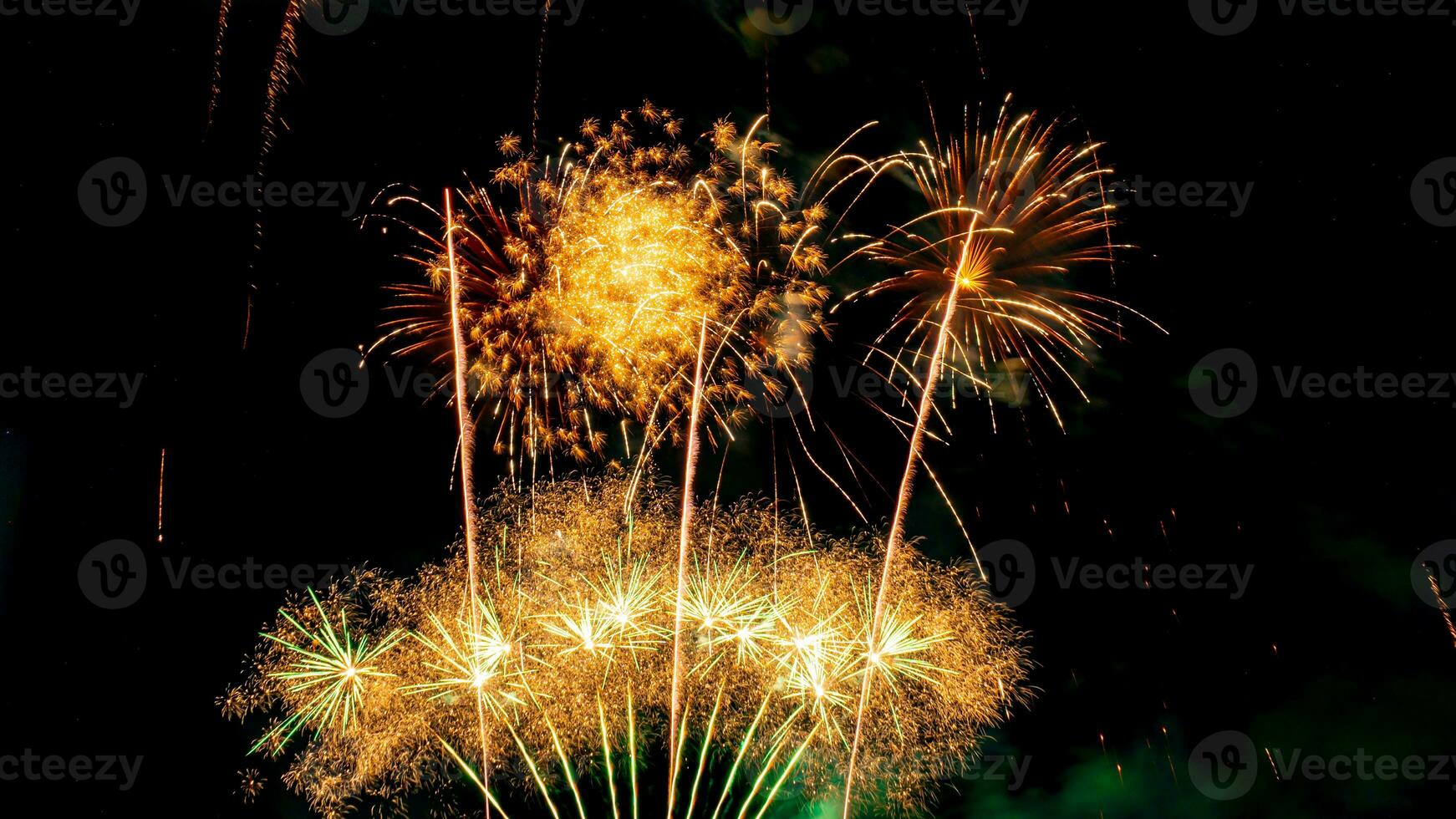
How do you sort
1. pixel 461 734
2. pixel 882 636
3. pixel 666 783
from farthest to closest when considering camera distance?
1. pixel 666 783
2. pixel 461 734
3. pixel 882 636

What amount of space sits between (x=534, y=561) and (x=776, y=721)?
5.51m

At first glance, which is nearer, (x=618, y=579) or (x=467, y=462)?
(x=467, y=462)

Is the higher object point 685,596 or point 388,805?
point 685,596

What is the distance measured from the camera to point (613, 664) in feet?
48.6

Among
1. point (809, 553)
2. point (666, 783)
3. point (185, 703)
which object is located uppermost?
point (809, 553)

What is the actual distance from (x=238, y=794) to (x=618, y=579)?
8069 millimetres

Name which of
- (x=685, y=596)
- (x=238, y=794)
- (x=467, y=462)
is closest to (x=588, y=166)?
(x=467, y=462)

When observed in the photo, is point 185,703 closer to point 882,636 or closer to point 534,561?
point 534,561

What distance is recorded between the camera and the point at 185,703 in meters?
13.7

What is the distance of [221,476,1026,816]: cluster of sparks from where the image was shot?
1306 cm

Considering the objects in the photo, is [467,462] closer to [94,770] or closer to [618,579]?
Answer: [618,579]

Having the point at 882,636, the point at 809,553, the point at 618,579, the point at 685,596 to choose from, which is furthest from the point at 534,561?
the point at 882,636

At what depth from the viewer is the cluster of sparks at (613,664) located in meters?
13.1

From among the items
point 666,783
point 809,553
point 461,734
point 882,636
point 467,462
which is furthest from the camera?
point 666,783
